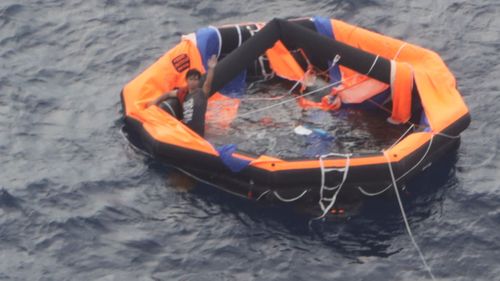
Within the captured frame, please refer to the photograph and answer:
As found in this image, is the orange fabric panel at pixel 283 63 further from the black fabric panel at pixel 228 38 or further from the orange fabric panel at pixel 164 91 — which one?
the orange fabric panel at pixel 164 91

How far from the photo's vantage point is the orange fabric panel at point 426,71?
14.7 metres

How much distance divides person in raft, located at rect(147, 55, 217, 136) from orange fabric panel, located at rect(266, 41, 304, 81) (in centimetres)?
152

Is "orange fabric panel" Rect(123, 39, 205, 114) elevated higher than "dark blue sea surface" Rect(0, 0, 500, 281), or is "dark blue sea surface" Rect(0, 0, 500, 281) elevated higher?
"orange fabric panel" Rect(123, 39, 205, 114)

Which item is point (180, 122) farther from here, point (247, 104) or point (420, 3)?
point (420, 3)

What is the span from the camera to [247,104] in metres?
16.4

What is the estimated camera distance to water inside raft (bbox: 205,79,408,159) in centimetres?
1502

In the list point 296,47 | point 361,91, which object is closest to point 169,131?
point 296,47

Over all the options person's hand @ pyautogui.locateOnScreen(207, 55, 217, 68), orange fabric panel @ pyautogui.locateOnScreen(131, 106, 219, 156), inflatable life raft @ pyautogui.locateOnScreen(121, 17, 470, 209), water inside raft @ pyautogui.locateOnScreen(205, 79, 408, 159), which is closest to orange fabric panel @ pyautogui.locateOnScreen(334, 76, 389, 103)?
inflatable life raft @ pyautogui.locateOnScreen(121, 17, 470, 209)

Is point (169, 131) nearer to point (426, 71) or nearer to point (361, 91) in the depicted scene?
point (361, 91)

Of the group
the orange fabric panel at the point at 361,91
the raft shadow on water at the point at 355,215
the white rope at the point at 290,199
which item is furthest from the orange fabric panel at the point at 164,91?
the orange fabric panel at the point at 361,91

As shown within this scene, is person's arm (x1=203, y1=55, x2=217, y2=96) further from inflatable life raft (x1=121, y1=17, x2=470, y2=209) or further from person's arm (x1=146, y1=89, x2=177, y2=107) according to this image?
person's arm (x1=146, y1=89, x2=177, y2=107)

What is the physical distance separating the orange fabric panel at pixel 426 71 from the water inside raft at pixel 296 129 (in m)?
0.78

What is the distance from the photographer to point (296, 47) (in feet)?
54.7

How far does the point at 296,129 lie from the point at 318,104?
100 cm
